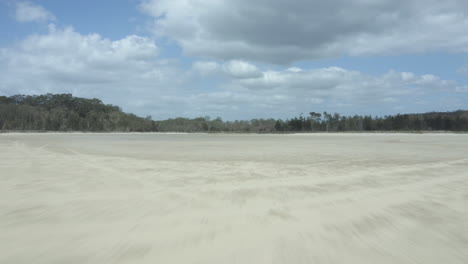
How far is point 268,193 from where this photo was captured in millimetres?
5250

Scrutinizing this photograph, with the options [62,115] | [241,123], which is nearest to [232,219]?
[241,123]

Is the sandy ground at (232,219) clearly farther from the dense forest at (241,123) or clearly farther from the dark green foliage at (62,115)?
the dark green foliage at (62,115)

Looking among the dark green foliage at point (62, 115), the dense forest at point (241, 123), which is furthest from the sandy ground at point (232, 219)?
the dark green foliage at point (62, 115)

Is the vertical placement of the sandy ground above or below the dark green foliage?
below

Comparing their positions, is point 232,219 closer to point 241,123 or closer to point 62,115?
point 241,123

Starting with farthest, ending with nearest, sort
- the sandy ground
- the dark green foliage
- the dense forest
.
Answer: the dark green foliage
the dense forest
the sandy ground

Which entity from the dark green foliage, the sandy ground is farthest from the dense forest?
the sandy ground

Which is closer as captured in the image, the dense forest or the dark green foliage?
the dense forest

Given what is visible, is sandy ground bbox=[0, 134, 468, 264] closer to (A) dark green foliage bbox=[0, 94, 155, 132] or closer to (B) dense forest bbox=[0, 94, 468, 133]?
(B) dense forest bbox=[0, 94, 468, 133]


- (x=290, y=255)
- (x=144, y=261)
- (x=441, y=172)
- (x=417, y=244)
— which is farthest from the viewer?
(x=441, y=172)

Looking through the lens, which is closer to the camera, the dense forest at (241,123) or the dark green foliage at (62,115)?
the dense forest at (241,123)

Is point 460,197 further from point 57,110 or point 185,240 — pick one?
point 57,110

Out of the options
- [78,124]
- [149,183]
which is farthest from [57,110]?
[149,183]

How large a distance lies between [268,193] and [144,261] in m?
3.08
